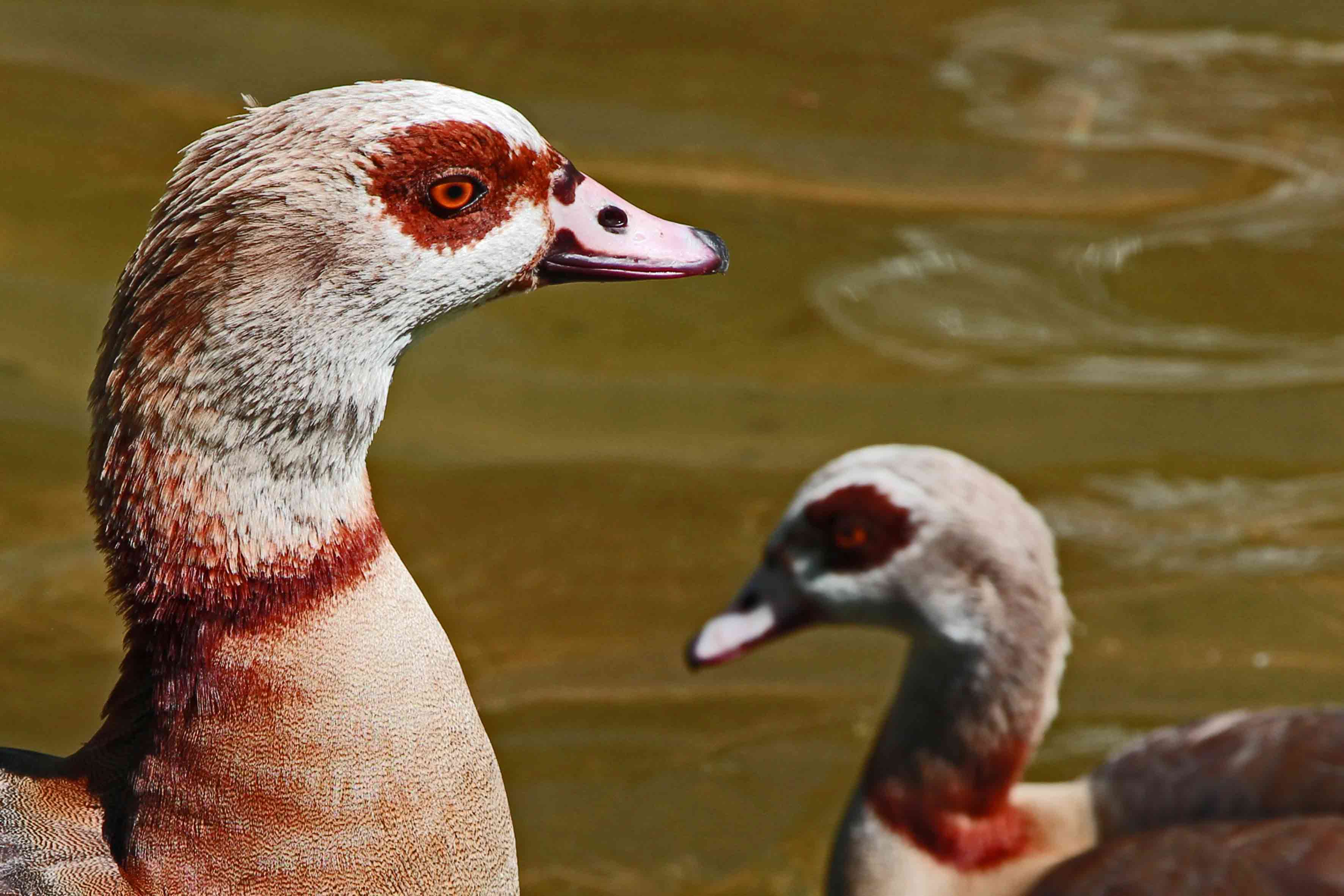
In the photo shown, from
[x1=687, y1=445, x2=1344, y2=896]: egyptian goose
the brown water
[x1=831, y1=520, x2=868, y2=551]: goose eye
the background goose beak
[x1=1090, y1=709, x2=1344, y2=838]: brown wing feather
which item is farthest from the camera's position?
the brown water

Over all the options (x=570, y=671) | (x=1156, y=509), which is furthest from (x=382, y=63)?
(x=1156, y=509)

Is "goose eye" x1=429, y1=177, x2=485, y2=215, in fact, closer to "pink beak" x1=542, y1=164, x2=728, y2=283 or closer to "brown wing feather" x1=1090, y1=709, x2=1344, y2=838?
"pink beak" x1=542, y1=164, x2=728, y2=283

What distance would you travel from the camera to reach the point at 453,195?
7.61 feet

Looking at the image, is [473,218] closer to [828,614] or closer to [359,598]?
[359,598]

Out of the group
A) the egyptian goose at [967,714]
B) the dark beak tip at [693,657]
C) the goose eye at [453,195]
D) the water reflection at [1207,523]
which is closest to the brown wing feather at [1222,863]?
the egyptian goose at [967,714]

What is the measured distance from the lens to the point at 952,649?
3682 mm

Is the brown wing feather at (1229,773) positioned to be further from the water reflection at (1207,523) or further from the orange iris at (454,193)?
the orange iris at (454,193)

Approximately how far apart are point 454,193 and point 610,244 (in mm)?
308

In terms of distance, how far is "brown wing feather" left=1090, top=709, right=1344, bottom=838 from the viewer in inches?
135

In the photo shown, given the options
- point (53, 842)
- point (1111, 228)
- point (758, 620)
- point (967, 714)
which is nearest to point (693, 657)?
point (758, 620)

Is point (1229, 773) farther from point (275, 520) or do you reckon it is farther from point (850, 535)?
point (275, 520)

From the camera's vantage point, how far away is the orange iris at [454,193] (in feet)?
7.51

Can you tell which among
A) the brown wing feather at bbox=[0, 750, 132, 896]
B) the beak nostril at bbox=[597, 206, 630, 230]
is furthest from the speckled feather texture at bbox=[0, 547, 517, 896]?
the beak nostril at bbox=[597, 206, 630, 230]

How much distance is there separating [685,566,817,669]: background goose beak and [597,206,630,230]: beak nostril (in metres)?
1.40
